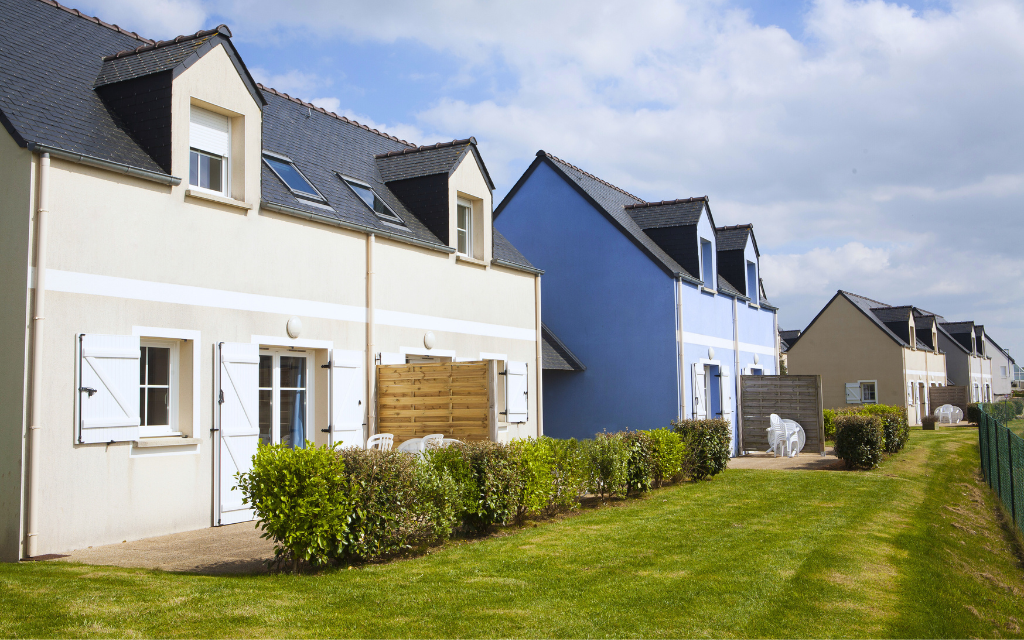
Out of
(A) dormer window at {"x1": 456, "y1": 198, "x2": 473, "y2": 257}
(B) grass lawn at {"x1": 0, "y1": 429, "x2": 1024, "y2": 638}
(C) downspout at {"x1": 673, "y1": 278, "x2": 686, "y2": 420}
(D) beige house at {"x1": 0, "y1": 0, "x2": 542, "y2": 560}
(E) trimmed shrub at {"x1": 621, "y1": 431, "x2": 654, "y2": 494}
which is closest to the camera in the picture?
(B) grass lawn at {"x1": 0, "y1": 429, "x2": 1024, "y2": 638}

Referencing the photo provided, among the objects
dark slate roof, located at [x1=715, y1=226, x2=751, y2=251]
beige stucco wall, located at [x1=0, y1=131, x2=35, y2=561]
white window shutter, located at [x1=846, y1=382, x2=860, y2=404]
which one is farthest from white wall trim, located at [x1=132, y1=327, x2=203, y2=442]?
white window shutter, located at [x1=846, y1=382, x2=860, y2=404]

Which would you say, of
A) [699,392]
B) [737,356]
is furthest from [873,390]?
[699,392]

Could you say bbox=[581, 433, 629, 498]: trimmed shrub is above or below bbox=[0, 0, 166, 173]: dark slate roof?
below

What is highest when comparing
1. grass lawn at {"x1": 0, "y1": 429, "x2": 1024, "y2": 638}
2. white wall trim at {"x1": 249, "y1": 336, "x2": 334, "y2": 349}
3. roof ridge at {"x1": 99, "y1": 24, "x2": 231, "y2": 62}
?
roof ridge at {"x1": 99, "y1": 24, "x2": 231, "y2": 62}

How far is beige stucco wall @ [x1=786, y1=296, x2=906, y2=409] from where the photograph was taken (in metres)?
40.1

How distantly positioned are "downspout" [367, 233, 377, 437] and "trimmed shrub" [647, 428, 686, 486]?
446 centimetres

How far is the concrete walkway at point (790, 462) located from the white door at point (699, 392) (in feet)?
4.55

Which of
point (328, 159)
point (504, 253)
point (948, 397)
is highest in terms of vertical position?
point (328, 159)

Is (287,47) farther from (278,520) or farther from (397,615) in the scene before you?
(397,615)

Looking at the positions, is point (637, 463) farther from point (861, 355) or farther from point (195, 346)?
point (861, 355)

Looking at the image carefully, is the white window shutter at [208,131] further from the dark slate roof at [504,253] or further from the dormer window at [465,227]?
the dark slate roof at [504,253]

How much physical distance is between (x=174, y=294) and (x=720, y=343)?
16.1 metres

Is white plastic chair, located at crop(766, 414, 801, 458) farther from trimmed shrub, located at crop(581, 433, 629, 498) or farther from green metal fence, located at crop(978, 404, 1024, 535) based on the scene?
trimmed shrub, located at crop(581, 433, 629, 498)

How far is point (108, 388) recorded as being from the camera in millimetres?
8641
